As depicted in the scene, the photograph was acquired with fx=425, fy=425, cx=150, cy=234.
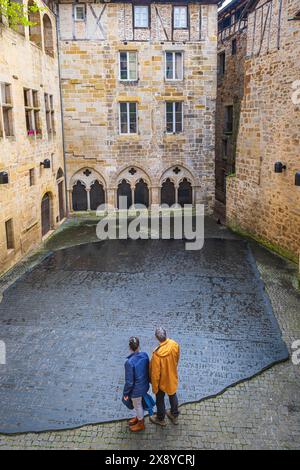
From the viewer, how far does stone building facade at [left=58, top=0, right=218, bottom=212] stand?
17.5 m

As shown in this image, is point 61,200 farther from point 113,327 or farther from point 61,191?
point 113,327

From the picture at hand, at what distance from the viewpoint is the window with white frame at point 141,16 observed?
57.1 ft

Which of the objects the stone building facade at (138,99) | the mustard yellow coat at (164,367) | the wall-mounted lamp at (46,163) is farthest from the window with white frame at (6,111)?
the mustard yellow coat at (164,367)

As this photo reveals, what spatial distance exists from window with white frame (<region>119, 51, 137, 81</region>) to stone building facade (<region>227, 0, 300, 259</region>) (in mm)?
5328

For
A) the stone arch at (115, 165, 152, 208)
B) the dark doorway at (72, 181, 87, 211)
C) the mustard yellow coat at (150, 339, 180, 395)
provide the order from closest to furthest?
the mustard yellow coat at (150, 339, 180, 395)
the stone arch at (115, 165, 152, 208)
the dark doorway at (72, 181, 87, 211)

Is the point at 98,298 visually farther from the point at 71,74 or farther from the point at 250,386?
the point at 71,74

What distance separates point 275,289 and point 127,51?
12274 mm

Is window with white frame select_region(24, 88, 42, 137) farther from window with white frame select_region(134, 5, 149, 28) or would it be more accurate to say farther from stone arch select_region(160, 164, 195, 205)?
stone arch select_region(160, 164, 195, 205)

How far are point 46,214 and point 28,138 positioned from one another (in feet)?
11.0

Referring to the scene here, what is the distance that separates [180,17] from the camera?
17.7 meters

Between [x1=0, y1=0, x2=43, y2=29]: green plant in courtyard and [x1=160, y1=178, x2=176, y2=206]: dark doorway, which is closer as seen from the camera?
[x1=0, y1=0, x2=43, y2=29]: green plant in courtyard

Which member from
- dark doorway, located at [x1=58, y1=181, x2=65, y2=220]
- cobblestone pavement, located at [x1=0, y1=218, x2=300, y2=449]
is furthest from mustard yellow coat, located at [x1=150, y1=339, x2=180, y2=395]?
dark doorway, located at [x1=58, y1=181, x2=65, y2=220]

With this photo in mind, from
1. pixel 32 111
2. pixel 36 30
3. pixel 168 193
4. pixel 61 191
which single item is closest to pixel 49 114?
pixel 32 111

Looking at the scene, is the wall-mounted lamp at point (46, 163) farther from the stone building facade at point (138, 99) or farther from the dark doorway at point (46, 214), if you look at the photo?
the stone building facade at point (138, 99)
